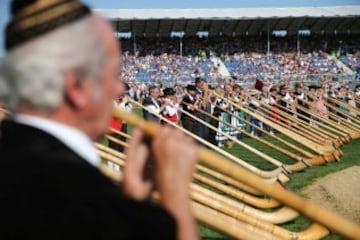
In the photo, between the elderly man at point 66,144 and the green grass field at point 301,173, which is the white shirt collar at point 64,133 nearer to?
the elderly man at point 66,144

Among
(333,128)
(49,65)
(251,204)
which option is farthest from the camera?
(333,128)

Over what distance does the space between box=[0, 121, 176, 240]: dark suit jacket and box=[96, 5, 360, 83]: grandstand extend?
50.0 metres

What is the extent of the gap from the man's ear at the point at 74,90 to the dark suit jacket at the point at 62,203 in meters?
0.12

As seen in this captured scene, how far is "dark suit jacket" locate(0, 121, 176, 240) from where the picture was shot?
4.62 ft

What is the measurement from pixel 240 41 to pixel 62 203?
59378 millimetres

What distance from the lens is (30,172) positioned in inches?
57.9

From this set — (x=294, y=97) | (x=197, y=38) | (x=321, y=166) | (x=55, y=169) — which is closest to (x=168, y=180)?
(x=55, y=169)

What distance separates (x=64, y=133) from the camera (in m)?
1.60

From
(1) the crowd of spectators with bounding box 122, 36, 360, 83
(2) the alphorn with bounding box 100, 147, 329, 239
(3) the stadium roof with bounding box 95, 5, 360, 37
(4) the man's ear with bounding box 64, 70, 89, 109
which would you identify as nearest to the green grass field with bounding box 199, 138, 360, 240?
(2) the alphorn with bounding box 100, 147, 329, 239

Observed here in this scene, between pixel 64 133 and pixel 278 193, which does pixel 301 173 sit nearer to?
pixel 278 193

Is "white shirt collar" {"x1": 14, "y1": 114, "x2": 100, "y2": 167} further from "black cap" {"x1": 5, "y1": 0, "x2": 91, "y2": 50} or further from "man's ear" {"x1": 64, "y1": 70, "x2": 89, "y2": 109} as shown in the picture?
"black cap" {"x1": 5, "y1": 0, "x2": 91, "y2": 50}

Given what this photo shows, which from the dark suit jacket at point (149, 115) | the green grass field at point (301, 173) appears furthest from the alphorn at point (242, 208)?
the dark suit jacket at point (149, 115)

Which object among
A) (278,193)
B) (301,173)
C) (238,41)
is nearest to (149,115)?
(301,173)

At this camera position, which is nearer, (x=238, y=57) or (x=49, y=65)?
(x=49, y=65)
